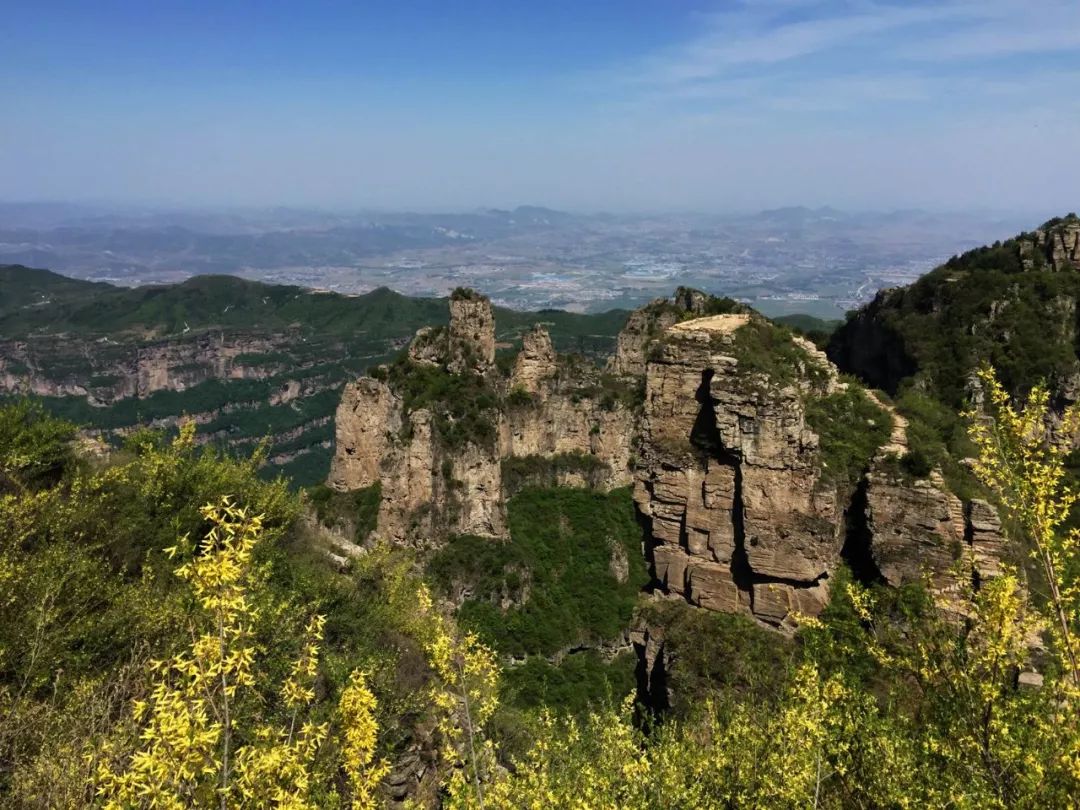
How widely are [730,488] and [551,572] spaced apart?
1506 centimetres

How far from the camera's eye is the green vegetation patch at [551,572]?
1420 inches

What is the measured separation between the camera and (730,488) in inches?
1113

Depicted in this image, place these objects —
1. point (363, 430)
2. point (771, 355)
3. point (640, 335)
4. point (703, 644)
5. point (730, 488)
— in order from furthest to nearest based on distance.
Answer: point (640, 335) < point (363, 430) < point (771, 355) < point (730, 488) < point (703, 644)

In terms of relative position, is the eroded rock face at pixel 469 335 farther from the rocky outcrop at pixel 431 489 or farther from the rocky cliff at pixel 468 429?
the rocky outcrop at pixel 431 489

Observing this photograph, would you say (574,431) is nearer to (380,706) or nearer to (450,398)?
(450,398)

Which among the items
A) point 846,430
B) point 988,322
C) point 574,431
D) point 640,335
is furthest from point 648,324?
point 988,322

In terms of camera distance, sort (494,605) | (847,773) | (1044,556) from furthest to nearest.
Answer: (494,605), (847,773), (1044,556)

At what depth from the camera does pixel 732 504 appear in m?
28.3

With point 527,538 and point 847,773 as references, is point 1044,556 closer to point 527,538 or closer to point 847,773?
point 847,773

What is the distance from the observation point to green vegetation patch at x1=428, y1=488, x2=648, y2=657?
36062 mm

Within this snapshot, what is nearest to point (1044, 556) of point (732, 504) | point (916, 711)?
point (916, 711)

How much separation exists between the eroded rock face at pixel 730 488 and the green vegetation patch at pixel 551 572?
8.06 metres

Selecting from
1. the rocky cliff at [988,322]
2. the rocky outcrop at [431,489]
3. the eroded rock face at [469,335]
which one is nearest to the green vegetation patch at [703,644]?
the rocky outcrop at [431,489]

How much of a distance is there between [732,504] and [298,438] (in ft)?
375
